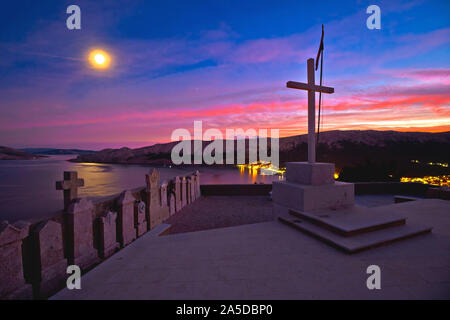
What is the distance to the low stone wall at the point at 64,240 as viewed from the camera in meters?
2.73

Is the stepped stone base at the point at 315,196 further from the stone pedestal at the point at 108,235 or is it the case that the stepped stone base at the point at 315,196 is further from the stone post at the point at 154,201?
the stone pedestal at the point at 108,235

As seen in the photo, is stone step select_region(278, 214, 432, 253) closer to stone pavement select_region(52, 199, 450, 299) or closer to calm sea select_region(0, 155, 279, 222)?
stone pavement select_region(52, 199, 450, 299)

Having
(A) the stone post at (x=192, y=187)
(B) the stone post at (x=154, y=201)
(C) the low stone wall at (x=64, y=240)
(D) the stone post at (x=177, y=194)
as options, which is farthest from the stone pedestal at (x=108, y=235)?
(A) the stone post at (x=192, y=187)

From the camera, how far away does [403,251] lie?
134 inches

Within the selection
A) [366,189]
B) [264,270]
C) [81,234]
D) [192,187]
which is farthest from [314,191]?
[366,189]

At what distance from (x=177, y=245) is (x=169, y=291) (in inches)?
56.3

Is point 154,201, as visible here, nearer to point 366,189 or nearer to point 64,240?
point 64,240

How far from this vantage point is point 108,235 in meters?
4.34

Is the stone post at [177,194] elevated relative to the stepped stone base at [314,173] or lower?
lower

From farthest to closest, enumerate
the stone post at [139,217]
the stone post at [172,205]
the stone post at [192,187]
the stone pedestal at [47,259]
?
1. the stone post at [192,187]
2. the stone post at [172,205]
3. the stone post at [139,217]
4. the stone pedestal at [47,259]

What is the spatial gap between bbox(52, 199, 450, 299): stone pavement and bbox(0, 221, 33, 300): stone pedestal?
74 cm

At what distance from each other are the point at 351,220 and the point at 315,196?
2.95 ft

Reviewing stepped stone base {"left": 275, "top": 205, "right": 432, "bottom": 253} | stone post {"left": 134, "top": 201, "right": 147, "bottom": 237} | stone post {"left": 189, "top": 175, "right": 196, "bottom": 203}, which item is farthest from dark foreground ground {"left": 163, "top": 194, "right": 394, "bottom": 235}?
stepped stone base {"left": 275, "top": 205, "right": 432, "bottom": 253}

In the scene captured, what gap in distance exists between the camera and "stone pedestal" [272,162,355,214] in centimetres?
488
